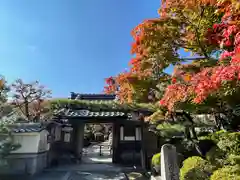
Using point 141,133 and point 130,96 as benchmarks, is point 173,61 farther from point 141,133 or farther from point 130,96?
point 141,133

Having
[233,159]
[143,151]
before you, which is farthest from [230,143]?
[143,151]

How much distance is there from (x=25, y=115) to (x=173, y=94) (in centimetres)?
1066

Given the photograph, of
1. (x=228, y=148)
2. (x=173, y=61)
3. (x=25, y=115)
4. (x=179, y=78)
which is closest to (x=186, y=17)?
(x=173, y=61)

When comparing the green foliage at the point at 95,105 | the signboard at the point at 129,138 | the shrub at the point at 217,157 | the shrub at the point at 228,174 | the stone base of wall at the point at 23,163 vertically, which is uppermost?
the green foliage at the point at 95,105

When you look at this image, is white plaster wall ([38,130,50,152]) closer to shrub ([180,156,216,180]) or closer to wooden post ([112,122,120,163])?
wooden post ([112,122,120,163])

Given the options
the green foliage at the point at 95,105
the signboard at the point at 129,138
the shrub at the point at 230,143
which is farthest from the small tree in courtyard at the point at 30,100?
the shrub at the point at 230,143

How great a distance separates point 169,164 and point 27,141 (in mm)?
5998

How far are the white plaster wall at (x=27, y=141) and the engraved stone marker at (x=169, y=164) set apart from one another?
5.54 meters

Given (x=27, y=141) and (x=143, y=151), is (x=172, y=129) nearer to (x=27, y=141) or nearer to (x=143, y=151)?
(x=143, y=151)

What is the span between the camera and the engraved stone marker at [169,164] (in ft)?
16.2

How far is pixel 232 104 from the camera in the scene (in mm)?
4492

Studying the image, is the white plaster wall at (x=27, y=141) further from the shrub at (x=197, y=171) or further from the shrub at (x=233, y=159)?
the shrub at (x=233, y=159)

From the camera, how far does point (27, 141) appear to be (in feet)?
25.7

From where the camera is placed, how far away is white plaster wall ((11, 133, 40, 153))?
7.73 metres
